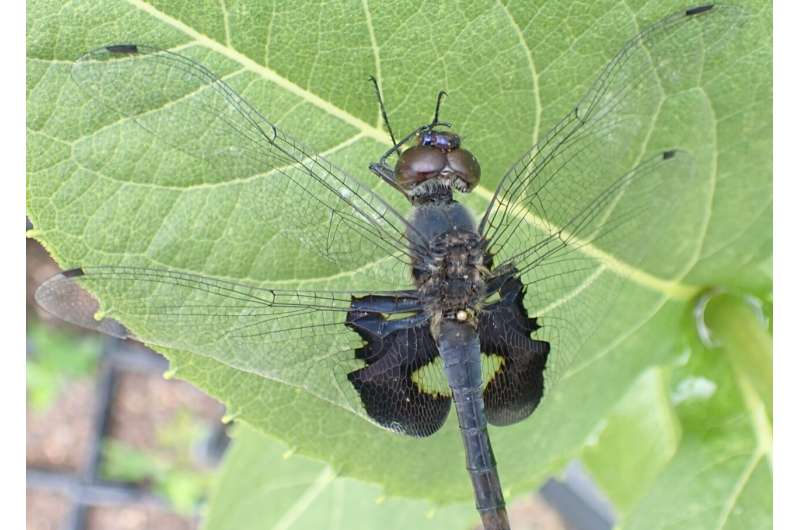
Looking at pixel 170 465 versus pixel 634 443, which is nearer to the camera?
pixel 634 443

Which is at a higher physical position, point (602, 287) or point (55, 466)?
point (55, 466)

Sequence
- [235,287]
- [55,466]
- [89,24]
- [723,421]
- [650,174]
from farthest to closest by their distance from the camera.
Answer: [55,466] < [723,421] < [650,174] < [235,287] < [89,24]

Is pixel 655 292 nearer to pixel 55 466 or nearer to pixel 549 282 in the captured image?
pixel 549 282

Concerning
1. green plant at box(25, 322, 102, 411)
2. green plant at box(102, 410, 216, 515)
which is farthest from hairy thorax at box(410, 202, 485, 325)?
green plant at box(25, 322, 102, 411)

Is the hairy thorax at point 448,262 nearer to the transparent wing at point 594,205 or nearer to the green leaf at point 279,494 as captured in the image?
the transparent wing at point 594,205

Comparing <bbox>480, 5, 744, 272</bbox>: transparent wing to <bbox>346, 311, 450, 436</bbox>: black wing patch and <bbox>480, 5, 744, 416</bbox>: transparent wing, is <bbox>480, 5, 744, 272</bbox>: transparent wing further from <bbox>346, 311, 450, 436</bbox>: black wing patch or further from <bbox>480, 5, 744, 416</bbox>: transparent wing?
<bbox>346, 311, 450, 436</bbox>: black wing patch

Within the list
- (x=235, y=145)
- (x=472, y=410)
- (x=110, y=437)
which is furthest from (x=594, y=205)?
(x=110, y=437)

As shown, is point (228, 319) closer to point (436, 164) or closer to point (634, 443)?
point (436, 164)

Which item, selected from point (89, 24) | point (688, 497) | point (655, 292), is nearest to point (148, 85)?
point (89, 24)

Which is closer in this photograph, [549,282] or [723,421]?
[549,282]
